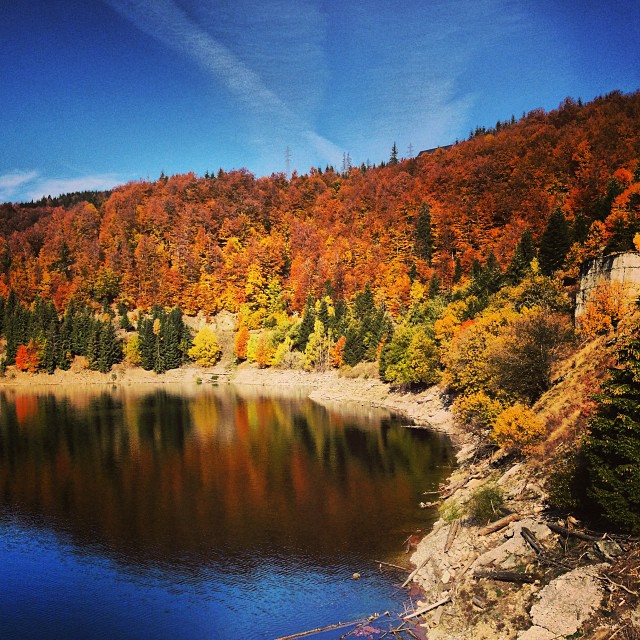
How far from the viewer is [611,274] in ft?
136

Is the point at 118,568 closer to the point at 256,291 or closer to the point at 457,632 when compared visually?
the point at 457,632

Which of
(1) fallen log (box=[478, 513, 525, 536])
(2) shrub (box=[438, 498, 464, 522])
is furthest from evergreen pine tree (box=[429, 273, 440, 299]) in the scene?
(1) fallen log (box=[478, 513, 525, 536])

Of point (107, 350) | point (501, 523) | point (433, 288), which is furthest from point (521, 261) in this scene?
point (107, 350)

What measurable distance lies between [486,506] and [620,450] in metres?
10.1

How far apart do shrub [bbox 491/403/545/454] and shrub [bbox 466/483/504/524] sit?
4.78 m

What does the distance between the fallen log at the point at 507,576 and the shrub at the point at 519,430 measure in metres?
12.1

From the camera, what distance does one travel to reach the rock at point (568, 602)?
1622cm

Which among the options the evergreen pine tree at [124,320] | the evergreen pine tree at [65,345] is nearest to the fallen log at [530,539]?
the evergreen pine tree at [65,345]

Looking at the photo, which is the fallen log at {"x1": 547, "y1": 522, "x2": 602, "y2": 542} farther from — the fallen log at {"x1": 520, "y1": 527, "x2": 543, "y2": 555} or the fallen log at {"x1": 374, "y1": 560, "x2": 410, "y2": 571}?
the fallen log at {"x1": 374, "y1": 560, "x2": 410, "y2": 571}

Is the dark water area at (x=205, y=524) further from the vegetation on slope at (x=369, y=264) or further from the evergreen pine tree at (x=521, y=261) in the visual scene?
the evergreen pine tree at (x=521, y=261)

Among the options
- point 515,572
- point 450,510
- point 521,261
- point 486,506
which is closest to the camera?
point 515,572

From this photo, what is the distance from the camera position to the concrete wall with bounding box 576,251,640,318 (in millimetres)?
39781

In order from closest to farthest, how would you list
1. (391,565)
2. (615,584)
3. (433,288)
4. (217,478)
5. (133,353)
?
(615,584), (391,565), (217,478), (433,288), (133,353)

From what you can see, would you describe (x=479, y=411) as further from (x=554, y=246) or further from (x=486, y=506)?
(x=554, y=246)
